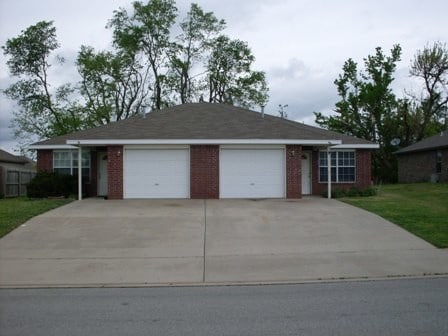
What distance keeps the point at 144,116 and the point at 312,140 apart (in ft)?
26.9

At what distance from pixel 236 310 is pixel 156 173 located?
1434 cm

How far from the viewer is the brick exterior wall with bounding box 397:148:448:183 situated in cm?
3294

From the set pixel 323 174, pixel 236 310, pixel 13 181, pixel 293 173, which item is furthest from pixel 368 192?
pixel 13 181

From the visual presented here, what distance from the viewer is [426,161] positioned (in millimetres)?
35406

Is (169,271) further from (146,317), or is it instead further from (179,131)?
(179,131)

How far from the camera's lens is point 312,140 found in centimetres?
2094

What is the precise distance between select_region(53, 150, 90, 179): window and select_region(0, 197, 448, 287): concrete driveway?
6.81m

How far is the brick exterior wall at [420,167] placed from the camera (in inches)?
1297

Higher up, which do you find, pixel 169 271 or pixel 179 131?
pixel 179 131

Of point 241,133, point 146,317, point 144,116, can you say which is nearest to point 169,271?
point 146,317

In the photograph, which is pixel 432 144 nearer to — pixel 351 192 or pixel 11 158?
pixel 351 192

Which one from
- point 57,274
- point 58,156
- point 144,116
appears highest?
point 144,116

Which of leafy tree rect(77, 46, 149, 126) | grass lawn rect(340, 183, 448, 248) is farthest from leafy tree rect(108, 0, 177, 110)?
grass lawn rect(340, 183, 448, 248)

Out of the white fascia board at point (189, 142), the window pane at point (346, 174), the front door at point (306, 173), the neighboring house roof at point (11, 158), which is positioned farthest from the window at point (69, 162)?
the neighboring house roof at point (11, 158)
